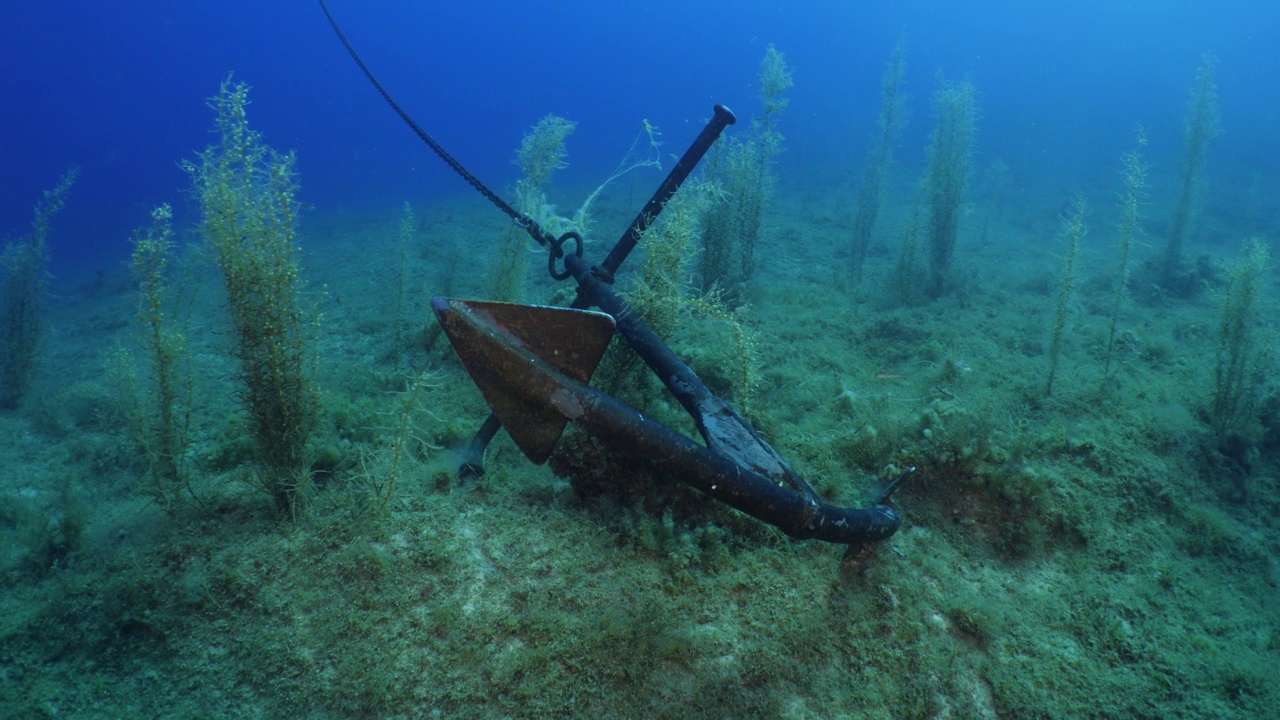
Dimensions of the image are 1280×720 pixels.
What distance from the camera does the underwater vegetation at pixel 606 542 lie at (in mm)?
2654

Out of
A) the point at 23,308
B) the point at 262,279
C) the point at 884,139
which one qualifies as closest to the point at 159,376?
the point at 262,279

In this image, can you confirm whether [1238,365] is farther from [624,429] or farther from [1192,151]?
[1192,151]

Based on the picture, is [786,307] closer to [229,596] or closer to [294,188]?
[294,188]

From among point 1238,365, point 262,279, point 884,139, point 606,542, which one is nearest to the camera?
point 262,279

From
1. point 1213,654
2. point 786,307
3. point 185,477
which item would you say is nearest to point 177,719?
point 185,477

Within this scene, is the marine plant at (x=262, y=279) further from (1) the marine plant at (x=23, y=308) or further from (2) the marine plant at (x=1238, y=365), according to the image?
(2) the marine plant at (x=1238, y=365)

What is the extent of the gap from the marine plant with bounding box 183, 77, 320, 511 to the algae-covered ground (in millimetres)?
267

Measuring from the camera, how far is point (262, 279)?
10.2ft

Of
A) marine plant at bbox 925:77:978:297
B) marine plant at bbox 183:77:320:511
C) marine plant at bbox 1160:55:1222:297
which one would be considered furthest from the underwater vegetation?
marine plant at bbox 1160:55:1222:297

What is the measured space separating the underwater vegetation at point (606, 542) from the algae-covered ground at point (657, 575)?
0.02 meters

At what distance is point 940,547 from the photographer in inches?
146

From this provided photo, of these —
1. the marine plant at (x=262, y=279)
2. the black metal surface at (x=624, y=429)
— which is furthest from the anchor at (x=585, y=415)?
the marine plant at (x=262, y=279)

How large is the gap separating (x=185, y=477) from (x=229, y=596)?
99 centimetres

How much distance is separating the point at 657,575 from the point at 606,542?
15.9 inches
